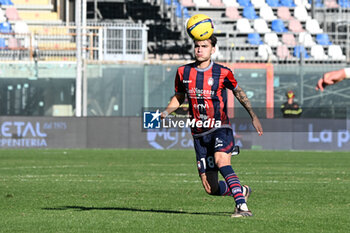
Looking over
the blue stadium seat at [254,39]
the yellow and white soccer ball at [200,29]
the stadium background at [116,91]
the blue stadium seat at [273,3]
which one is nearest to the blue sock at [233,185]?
the yellow and white soccer ball at [200,29]

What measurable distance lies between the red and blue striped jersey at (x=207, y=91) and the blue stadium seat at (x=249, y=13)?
30216 mm

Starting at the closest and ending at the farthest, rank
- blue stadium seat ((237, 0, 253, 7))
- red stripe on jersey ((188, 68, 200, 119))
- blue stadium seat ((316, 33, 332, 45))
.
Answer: red stripe on jersey ((188, 68, 200, 119)), blue stadium seat ((316, 33, 332, 45)), blue stadium seat ((237, 0, 253, 7))

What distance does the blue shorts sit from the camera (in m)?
9.13

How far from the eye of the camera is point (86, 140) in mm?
27312

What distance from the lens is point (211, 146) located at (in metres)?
9.26

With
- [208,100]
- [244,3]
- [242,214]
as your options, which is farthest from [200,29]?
[244,3]

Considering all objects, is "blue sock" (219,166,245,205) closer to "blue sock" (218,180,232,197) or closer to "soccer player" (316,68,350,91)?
"blue sock" (218,180,232,197)

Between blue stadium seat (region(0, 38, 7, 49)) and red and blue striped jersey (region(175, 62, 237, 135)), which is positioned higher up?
blue stadium seat (region(0, 38, 7, 49))

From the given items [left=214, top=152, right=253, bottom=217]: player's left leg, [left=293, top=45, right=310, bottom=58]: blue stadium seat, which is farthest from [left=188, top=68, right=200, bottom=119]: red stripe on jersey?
[left=293, top=45, right=310, bottom=58]: blue stadium seat

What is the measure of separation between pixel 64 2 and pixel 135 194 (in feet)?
99.8

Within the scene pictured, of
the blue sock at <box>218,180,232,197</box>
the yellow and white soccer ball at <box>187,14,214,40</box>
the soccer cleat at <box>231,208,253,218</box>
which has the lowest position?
the soccer cleat at <box>231,208,253,218</box>

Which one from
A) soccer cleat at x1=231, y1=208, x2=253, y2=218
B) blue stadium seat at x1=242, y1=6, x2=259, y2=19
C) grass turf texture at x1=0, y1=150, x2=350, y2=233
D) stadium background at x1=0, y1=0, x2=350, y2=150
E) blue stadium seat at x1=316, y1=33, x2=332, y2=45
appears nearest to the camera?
grass turf texture at x1=0, y1=150, x2=350, y2=233

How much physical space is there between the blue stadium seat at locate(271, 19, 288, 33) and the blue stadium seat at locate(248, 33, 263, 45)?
8.44 feet

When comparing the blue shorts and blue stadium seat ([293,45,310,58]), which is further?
blue stadium seat ([293,45,310,58])
